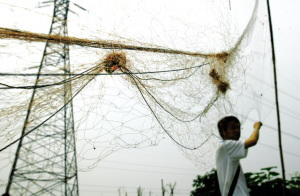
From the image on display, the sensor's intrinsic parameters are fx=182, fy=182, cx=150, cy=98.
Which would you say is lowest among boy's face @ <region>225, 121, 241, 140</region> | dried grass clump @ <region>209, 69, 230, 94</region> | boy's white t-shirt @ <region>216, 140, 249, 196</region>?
boy's white t-shirt @ <region>216, 140, 249, 196</region>

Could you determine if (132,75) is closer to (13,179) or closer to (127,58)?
(127,58)

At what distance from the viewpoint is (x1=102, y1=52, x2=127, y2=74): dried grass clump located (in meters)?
1.86

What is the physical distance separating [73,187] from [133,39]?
511 centimetres

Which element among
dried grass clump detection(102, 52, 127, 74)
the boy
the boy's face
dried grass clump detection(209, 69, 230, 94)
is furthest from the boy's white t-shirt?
dried grass clump detection(102, 52, 127, 74)

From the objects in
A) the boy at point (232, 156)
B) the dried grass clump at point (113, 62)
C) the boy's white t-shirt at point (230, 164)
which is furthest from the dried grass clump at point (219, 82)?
the dried grass clump at point (113, 62)

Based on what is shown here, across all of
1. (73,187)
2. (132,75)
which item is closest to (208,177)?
(73,187)

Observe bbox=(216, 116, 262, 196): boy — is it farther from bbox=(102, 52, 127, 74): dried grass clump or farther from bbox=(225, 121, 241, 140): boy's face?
bbox=(102, 52, 127, 74): dried grass clump

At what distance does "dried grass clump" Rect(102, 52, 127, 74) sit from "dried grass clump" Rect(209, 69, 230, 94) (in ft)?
3.61

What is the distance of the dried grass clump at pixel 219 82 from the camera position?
2209mm

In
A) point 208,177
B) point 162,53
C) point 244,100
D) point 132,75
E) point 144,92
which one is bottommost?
point 208,177

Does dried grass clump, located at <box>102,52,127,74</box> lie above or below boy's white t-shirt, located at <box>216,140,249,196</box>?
above

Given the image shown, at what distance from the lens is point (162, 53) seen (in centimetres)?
203

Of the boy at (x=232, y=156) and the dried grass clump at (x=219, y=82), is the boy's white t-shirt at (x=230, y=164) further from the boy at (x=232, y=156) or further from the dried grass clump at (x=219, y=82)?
the dried grass clump at (x=219, y=82)

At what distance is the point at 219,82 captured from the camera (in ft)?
→ 7.29
